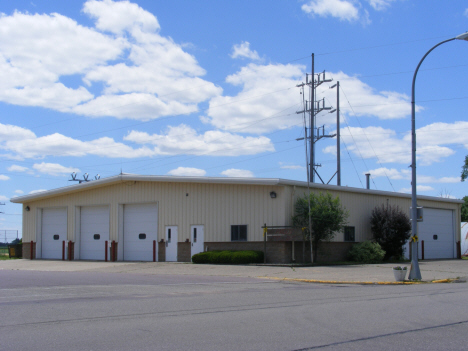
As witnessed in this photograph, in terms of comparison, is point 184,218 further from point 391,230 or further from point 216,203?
point 391,230

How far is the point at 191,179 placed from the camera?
29.0 meters

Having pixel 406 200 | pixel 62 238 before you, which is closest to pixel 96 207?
pixel 62 238

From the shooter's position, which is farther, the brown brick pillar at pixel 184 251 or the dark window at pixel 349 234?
Answer: the dark window at pixel 349 234

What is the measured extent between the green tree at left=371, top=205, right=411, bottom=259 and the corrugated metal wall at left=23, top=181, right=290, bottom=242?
749cm

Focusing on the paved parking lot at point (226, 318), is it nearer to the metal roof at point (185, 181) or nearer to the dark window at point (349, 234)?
the metal roof at point (185, 181)

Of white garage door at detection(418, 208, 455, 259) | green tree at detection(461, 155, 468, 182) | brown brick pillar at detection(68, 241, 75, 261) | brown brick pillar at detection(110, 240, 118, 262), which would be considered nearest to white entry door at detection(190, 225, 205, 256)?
brown brick pillar at detection(110, 240, 118, 262)

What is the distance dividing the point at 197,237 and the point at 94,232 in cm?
849

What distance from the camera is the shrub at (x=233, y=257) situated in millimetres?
26109

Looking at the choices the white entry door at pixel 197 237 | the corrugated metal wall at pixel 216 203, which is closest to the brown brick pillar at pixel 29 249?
the corrugated metal wall at pixel 216 203

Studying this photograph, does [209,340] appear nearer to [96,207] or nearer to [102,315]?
[102,315]

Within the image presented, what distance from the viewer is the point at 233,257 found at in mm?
26219

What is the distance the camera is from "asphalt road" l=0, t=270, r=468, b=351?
7.21 metres

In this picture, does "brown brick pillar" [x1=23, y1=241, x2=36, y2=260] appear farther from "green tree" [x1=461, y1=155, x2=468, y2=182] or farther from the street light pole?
"green tree" [x1=461, y1=155, x2=468, y2=182]

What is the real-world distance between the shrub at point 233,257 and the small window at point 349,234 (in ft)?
20.9
